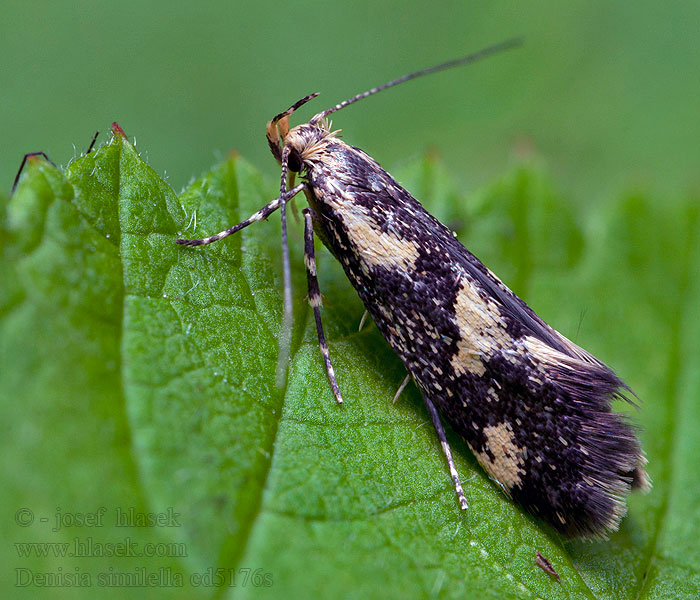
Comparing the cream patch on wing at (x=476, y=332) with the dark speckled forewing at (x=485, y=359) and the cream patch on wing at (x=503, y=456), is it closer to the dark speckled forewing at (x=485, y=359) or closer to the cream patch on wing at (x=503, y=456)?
the dark speckled forewing at (x=485, y=359)

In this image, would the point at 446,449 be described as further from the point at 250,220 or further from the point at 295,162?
the point at 295,162

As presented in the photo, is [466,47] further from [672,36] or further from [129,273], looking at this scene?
[129,273]

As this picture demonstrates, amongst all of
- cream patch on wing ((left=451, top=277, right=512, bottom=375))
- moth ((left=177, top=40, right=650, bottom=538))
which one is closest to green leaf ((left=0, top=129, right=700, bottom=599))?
moth ((left=177, top=40, right=650, bottom=538))

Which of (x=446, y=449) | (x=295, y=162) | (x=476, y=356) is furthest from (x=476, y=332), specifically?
(x=295, y=162)

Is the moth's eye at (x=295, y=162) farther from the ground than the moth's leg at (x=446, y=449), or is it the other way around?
the moth's eye at (x=295, y=162)

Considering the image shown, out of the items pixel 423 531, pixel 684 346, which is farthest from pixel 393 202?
pixel 684 346

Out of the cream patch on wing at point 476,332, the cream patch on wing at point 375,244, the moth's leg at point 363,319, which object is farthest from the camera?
the moth's leg at point 363,319

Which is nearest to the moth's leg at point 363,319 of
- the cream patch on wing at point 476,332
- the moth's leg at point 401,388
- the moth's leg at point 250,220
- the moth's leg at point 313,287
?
the moth's leg at point 313,287

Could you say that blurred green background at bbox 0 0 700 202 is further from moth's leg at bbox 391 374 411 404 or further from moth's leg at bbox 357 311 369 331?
moth's leg at bbox 391 374 411 404
